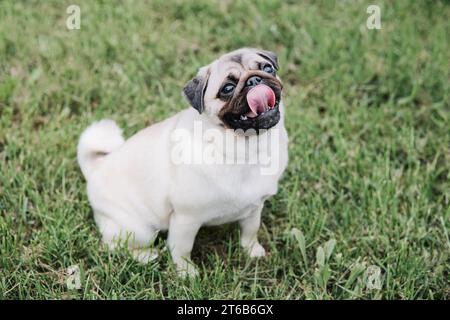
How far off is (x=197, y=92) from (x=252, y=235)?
818mm

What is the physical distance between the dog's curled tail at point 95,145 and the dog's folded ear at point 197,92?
729mm

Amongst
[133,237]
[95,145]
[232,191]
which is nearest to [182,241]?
[133,237]

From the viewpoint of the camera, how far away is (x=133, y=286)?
2.60 metres

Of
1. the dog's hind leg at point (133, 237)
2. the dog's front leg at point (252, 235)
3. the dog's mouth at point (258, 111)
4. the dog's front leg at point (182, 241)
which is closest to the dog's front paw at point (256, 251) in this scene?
the dog's front leg at point (252, 235)

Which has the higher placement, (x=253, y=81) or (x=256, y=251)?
(x=253, y=81)

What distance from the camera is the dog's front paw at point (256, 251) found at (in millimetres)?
2770

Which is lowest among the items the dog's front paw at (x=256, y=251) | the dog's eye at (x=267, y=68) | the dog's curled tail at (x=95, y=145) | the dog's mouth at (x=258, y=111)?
the dog's front paw at (x=256, y=251)

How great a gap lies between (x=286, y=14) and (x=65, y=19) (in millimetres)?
1445

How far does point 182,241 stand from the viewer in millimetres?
2533

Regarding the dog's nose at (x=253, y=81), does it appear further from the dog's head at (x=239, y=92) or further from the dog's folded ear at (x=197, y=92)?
the dog's folded ear at (x=197, y=92)

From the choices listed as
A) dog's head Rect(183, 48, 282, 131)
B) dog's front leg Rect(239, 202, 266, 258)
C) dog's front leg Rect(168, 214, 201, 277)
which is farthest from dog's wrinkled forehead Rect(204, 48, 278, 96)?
dog's front leg Rect(239, 202, 266, 258)

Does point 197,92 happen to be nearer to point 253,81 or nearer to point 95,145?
point 253,81

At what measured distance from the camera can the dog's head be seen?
2.15m
